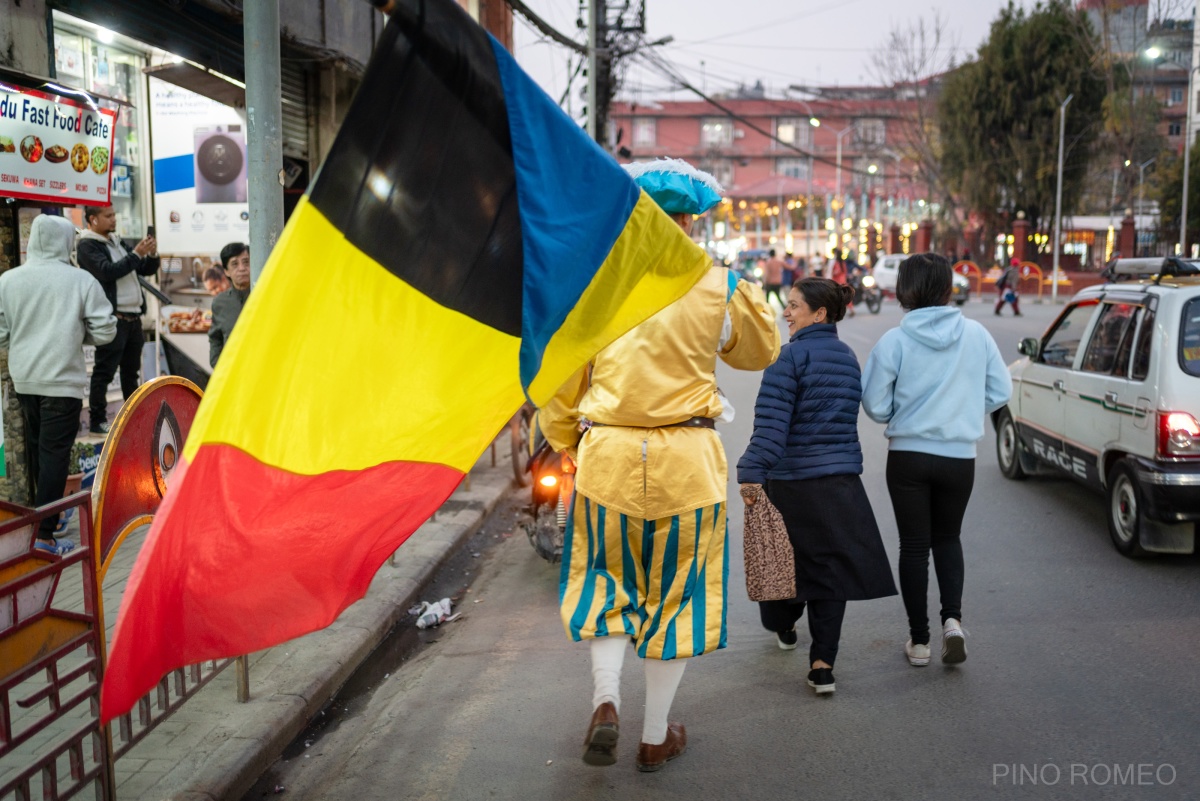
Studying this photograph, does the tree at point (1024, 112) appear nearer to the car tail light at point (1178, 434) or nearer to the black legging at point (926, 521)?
the car tail light at point (1178, 434)

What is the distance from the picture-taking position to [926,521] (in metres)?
4.85

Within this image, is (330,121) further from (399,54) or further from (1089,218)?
(1089,218)

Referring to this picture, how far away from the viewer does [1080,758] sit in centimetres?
391

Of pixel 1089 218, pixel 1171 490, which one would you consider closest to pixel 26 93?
pixel 1171 490

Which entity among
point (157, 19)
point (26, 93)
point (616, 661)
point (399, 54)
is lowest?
point (616, 661)

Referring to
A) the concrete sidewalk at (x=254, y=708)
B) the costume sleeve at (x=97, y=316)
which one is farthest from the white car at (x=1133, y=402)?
the costume sleeve at (x=97, y=316)

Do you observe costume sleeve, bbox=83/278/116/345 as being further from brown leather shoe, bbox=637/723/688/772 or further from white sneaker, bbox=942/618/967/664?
white sneaker, bbox=942/618/967/664

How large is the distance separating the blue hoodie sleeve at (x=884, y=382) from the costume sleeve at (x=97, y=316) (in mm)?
4380

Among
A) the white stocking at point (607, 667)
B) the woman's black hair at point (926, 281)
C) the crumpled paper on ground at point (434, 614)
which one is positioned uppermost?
the woman's black hair at point (926, 281)

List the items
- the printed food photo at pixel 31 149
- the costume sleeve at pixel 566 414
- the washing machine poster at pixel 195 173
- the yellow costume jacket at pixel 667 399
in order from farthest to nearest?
the washing machine poster at pixel 195 173
the printed food photo at pixel 31 149
the costume sleeve at pixel 566 414
the yellow costume jacket at pixel 667 399

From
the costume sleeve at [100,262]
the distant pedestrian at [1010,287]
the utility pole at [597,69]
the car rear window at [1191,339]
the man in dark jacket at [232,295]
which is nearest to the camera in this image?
the car rear window at [1191,339]

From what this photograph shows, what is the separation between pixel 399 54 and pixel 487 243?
545 mm

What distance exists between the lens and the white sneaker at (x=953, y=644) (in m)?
4.85

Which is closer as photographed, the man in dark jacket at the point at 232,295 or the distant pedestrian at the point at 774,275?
the man in dark jacket at the point at 232,295
